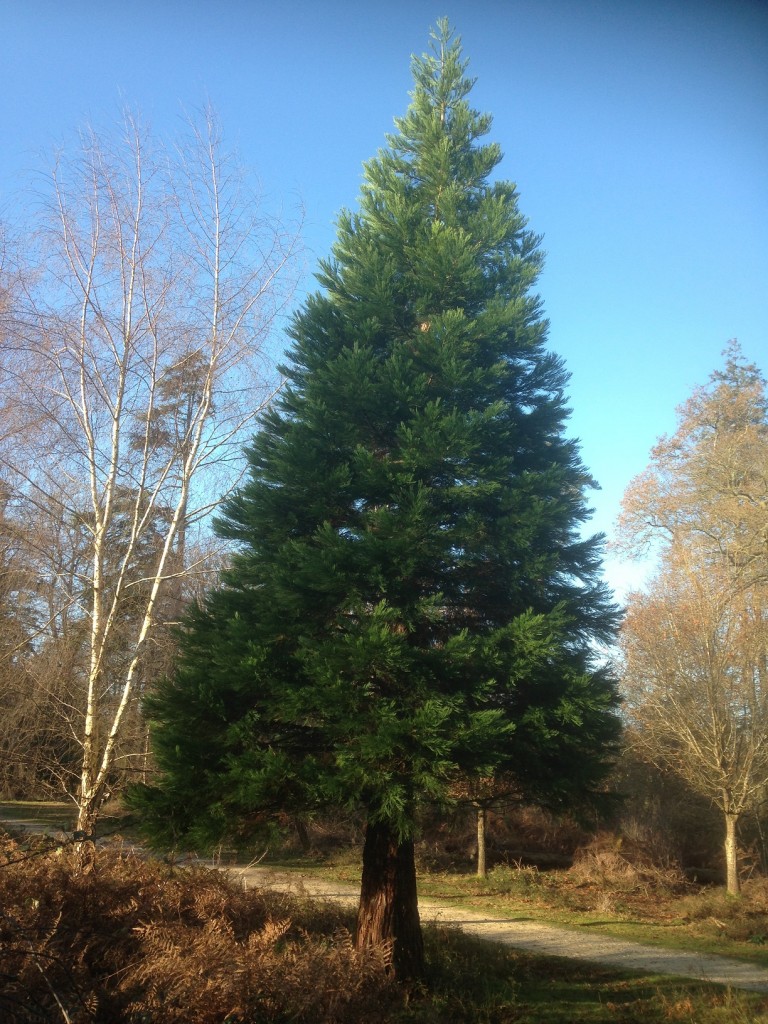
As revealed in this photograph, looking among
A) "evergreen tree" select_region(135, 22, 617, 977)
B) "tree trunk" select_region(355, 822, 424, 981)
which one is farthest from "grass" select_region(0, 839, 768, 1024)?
"evergreen tree" select_region(135, 22, 617, 977)

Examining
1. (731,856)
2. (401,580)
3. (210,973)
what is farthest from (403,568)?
(731,856)

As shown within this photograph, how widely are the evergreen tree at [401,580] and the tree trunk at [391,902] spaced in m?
0.03

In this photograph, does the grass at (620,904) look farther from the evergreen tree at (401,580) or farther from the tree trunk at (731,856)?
the evergreen tree at (401,580)

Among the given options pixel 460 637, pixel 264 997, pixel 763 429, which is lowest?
pixel 264 997

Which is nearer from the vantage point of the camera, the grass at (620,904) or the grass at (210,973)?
the grass at (210,973)

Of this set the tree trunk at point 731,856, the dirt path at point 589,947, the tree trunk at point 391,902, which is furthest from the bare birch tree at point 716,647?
the tree trunk at point 391,902

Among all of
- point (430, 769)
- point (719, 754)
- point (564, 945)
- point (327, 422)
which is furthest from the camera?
point (719, 754)

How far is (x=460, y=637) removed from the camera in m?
7.39

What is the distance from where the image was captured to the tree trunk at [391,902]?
25.9 feet

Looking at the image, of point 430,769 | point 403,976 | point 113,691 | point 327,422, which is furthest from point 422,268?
point 403,976

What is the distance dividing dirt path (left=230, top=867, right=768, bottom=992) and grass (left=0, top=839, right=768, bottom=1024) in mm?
1251

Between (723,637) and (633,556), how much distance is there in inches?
302

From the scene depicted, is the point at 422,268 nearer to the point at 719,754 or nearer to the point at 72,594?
the point at 72,594

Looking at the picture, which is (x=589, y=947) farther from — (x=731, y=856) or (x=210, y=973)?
(x=210, y=973)
